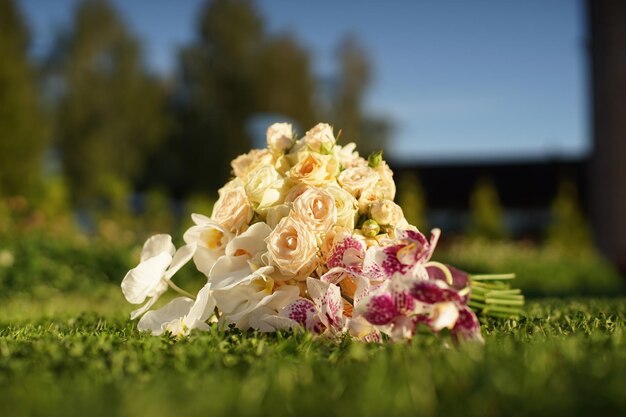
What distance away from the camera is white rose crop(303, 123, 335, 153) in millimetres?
2791

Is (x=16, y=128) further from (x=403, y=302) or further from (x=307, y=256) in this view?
(x=403, y=302)

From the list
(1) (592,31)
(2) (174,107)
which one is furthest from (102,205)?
(1) (592,31)

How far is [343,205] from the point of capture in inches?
105

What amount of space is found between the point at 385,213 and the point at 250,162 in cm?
68

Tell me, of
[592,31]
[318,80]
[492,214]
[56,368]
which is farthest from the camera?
[318,80]

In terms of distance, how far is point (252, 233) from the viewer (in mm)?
2641

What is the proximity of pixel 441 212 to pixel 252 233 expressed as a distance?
801 inches

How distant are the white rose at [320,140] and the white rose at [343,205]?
201mm

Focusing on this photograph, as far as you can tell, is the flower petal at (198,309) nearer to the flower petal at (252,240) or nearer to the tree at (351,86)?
the flower petal at (252,240)

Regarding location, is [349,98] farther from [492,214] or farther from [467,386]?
[467,386]

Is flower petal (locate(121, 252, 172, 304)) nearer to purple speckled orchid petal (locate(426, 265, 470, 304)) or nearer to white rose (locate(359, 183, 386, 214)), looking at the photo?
white rose (locate(359, 183, 386, 214))

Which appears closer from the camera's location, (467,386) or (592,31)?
(467,386)

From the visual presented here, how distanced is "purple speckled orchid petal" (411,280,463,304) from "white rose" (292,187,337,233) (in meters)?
0.53

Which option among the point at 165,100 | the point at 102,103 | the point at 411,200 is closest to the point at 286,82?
the point at 165,100
